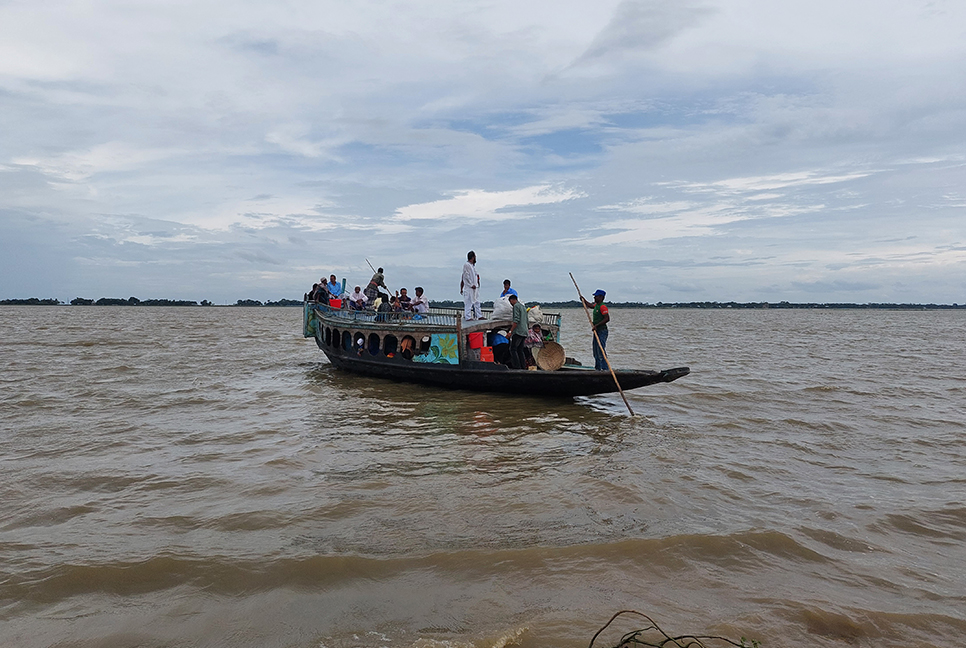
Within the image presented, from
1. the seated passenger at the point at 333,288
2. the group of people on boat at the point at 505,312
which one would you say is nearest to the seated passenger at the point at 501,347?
the group of people on boat at the point at 505,312

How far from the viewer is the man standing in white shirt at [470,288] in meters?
14.3

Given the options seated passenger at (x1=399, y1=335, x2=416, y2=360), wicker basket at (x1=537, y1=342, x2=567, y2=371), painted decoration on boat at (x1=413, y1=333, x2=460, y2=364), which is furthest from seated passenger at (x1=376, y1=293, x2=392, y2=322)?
wicker basket at (x1=537, y1=342, x2=567, y2=371)

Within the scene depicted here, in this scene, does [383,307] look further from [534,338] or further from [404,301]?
[534,338]

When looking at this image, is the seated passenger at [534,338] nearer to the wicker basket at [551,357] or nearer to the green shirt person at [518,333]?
the green shirt person at [518,333]

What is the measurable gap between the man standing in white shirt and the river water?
114 inches

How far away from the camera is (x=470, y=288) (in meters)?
14.6

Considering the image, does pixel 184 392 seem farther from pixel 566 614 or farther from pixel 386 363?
pixel 566 614

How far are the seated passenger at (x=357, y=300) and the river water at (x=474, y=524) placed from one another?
4987 millimetres

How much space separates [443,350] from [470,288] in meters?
1.88

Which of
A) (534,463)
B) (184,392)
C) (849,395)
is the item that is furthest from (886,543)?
(184,392)

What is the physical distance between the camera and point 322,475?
773 centimetres

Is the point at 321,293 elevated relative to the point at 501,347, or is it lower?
elevated

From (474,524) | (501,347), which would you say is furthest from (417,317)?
(474,524)

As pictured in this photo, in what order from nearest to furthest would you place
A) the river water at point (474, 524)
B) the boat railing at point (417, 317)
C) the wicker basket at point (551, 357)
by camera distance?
the river water at point (474, 524) → the wicker basket at point (551, 357) → the boat railing at point (417, 317)
